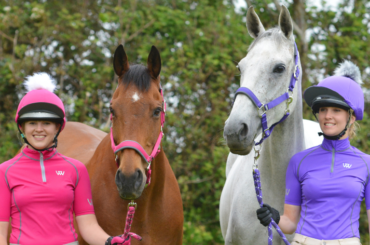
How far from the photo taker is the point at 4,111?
646cm

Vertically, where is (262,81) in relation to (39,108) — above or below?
above

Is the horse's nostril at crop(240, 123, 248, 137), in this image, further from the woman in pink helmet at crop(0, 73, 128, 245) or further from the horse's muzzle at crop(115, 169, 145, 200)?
the woman in pink helmet at crop(0, 73, 128, 245)

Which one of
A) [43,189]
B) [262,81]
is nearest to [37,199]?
[43,189]

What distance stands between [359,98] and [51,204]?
201cm

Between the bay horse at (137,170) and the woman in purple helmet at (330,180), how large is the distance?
786 millimetres

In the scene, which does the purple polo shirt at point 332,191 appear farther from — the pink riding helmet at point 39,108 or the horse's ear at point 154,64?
the pink riding helmet at point 39,108

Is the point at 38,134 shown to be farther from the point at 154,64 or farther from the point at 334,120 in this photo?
the point at 334,120

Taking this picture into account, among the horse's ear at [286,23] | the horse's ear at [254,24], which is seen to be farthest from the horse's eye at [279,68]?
the horse's ear at [254,24]

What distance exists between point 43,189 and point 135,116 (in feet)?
2.27

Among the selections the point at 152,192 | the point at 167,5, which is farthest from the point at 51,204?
the point at 167,5

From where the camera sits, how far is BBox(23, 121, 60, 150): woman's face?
234 cm

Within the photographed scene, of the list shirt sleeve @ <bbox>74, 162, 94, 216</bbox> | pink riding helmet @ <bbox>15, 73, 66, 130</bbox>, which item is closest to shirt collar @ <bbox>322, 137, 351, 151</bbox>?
shirt sleeve @ <bbox>74, 162, 94, 216</bbox>

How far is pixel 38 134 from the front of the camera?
2.36 meters

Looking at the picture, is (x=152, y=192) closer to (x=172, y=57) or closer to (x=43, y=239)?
(x=43, y=239)
